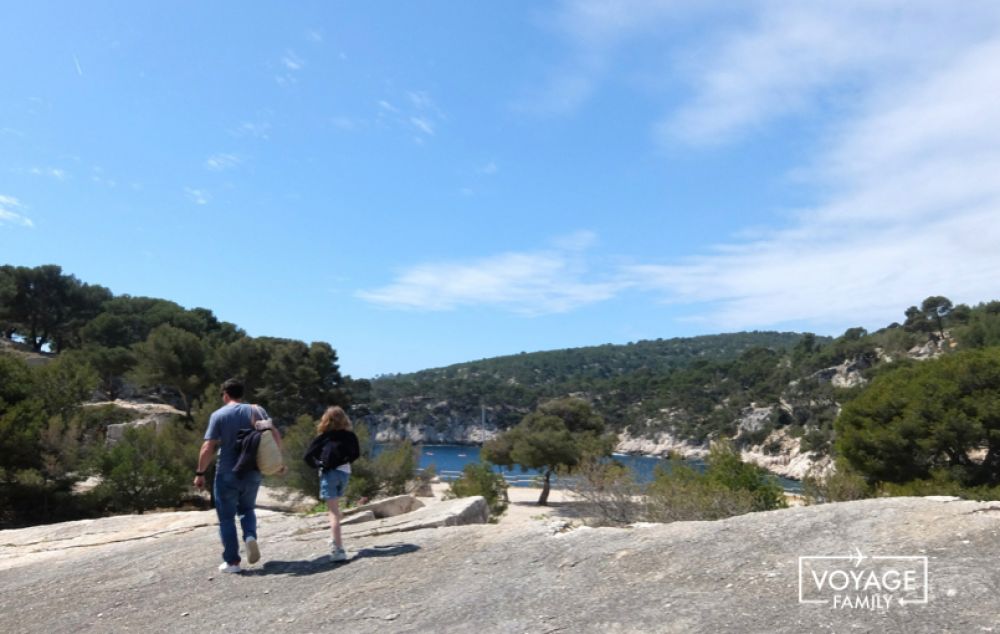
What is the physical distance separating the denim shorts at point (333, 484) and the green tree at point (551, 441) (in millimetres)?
28664

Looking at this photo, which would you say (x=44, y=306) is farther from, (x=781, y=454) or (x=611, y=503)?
(x=781, y=454)

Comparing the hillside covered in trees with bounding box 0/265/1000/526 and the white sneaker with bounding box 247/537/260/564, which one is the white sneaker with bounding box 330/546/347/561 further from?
the hillside covered in trees with bounding box 0/265/1000/526

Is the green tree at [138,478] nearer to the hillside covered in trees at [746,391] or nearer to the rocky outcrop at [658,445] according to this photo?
the hillside covered in trees at [746,391]

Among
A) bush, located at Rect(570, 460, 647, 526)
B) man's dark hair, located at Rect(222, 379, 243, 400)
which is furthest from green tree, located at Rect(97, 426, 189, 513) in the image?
man's dark hair, located at Rect(222, 379, 243, 400)

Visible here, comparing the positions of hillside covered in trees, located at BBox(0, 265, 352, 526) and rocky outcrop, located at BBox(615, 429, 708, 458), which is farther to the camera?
rocky outcrop, located at BBox(615, 429, 708, 458)

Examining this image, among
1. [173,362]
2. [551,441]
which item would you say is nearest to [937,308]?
[551,441]

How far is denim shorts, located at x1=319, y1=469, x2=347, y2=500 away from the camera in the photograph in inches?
263

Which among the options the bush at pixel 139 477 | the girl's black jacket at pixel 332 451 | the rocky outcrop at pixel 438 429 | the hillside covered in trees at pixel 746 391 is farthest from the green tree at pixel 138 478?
the rocky outcrop at pixel 438 429

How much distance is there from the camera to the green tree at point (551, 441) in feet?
124

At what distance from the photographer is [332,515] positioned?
6.65 meters

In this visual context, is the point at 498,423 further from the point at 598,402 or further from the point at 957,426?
the point at 957,426

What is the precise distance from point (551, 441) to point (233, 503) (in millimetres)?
32284

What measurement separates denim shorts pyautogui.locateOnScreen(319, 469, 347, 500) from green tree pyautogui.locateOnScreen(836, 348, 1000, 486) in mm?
21201

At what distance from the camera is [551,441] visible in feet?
125
